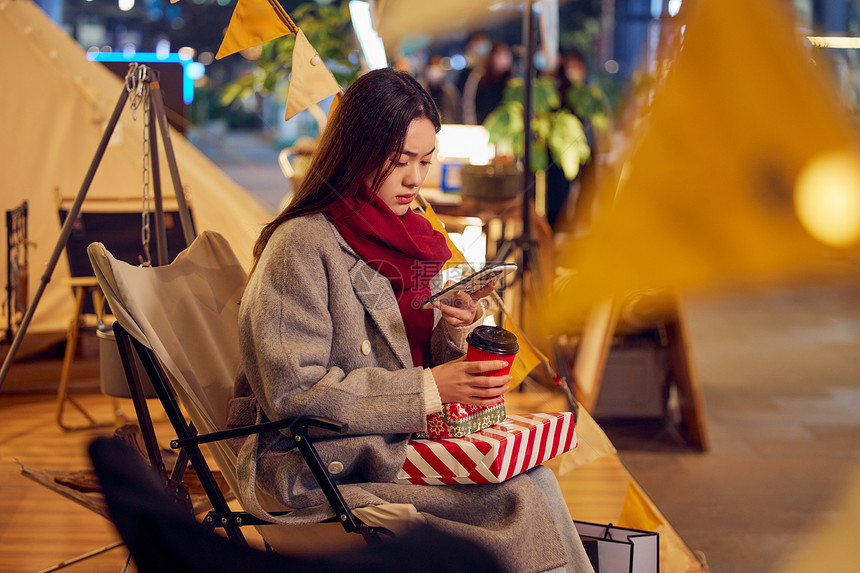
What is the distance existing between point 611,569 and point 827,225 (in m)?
1.32

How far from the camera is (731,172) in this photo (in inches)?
14.7

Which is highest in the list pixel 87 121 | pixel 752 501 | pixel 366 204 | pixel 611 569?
pixel 87 121

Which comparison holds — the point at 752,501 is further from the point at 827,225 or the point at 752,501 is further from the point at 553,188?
the point at 553,188

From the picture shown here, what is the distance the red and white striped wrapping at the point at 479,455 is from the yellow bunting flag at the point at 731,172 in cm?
92

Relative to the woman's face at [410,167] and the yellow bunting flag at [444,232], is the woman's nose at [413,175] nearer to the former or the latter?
the woman's face at [410,167]

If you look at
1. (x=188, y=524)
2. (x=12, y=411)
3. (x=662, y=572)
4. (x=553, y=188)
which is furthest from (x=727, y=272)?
(x=553, y=188)

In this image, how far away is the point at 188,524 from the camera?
1.01 m

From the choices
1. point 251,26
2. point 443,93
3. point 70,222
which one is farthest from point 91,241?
point 443,93

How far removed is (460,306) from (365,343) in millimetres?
186

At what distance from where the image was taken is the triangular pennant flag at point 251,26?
1755 millimetres

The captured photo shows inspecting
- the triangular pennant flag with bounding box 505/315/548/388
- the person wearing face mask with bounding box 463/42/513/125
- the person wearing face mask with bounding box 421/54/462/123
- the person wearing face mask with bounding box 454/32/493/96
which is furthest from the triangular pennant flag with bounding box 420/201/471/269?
the person wearing face mask with bounding box 421/54/462/123

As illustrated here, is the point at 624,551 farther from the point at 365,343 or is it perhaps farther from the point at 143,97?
the point at 143,97

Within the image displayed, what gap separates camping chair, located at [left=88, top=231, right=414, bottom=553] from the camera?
1.30 metres

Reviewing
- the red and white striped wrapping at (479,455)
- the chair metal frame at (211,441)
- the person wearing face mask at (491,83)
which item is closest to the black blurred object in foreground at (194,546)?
the chair metal frame at (211,441)
